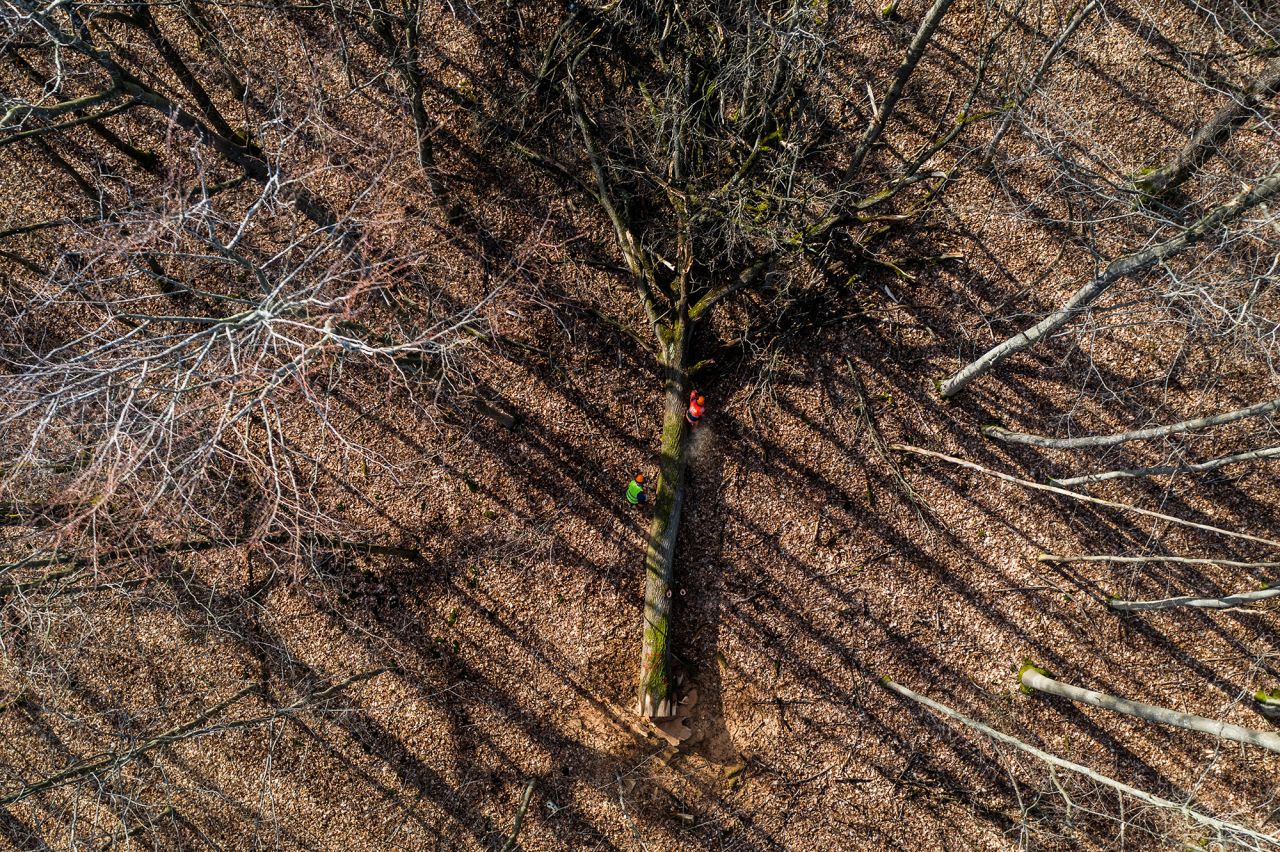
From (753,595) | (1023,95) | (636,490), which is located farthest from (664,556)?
(1023,95)

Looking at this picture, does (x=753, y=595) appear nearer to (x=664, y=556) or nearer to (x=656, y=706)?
(x=664, y=556)

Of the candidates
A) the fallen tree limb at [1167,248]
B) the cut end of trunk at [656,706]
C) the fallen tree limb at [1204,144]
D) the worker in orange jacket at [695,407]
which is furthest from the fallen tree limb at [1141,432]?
the cut end of trunk at [656,706]

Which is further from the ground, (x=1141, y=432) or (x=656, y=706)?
(x=1141, y=432)

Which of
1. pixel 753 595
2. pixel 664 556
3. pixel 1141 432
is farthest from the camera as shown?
pixel 753 595

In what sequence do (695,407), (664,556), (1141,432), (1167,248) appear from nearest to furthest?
(1167,248)
(1141,432)
(695,407)
(664,556)

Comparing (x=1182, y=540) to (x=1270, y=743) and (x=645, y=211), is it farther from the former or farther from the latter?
(x=645, y=211)

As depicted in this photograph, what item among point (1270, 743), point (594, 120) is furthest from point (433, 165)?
point (1270, 743)

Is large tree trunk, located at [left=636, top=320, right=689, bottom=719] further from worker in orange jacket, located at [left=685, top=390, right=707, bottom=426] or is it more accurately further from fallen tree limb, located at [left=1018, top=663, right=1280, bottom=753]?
fallen tree limb, located at [left=1018, top=663, right=1280, bottom=753]
